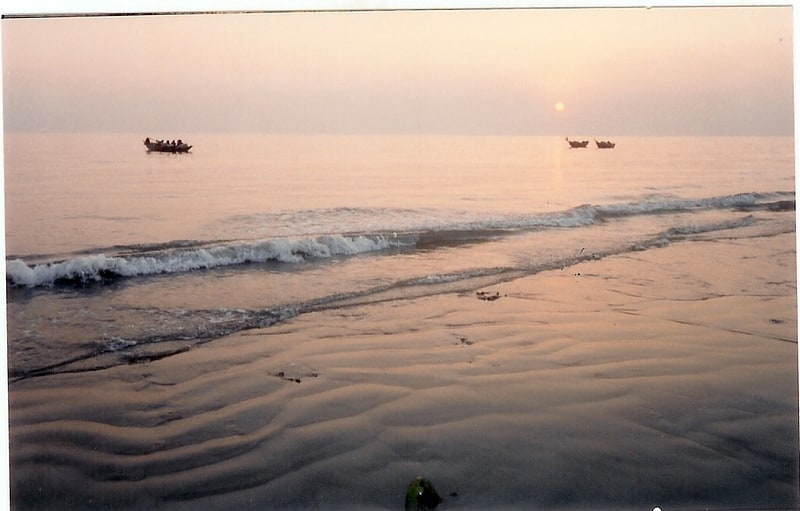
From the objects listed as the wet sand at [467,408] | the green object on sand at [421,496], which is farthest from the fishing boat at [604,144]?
the green object on sand at [421,496]

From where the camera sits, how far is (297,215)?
129 inches

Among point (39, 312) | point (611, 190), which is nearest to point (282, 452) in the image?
point (39, 312)

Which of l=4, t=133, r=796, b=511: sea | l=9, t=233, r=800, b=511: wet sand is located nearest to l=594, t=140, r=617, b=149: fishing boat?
l=4, t=133, r=796, b=511: sea

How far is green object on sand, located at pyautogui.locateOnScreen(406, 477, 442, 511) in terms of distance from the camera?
8.89ft

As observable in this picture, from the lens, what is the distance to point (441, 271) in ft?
11.0

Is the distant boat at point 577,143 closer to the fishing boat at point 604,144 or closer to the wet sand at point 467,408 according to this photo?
the fishing boat at point 604,144

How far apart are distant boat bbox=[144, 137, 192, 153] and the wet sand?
0.85m

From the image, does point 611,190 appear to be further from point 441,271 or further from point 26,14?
point 26,14

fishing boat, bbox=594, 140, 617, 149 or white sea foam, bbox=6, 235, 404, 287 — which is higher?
fishing boat, bbox=594, 140, 617, 149

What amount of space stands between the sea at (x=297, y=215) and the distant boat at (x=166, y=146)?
0.03 metres

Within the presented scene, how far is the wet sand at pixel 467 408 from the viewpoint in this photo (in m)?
2.78

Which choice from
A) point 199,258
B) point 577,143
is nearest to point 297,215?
point 199,258

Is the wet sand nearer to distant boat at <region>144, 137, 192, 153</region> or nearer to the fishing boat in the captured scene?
the fishing boat

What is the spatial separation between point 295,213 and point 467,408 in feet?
3.69
